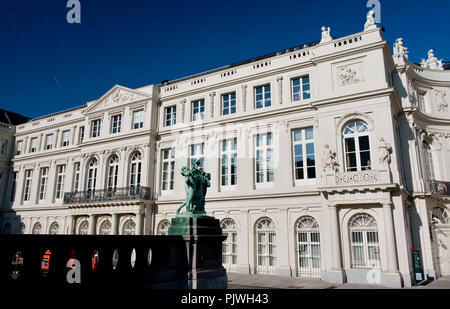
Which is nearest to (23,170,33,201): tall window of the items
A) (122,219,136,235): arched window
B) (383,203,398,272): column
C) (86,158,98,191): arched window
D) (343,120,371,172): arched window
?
(86,158,98,191): arched window

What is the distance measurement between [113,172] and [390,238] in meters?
19.2

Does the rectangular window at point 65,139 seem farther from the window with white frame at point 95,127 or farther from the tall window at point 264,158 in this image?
the tall window at point 264,158

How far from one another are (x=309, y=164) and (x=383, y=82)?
18.6 feet

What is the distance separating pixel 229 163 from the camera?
20.6m

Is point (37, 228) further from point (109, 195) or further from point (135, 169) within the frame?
point (135, 169)

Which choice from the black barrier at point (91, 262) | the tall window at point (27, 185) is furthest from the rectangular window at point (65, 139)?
the black barrier at point (91, 262)

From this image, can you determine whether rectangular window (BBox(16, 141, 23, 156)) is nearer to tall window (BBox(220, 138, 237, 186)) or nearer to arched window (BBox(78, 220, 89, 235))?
arched window (BBox(78, 220, 89, 235))

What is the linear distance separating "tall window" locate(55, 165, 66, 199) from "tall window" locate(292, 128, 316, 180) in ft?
70.3

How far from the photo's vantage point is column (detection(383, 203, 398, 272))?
1422cm

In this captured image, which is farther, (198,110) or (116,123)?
(116,123)

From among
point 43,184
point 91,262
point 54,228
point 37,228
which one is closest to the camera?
point 91,262

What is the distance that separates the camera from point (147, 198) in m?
22.2

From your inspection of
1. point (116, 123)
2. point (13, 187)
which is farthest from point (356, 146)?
point (13, 187)
